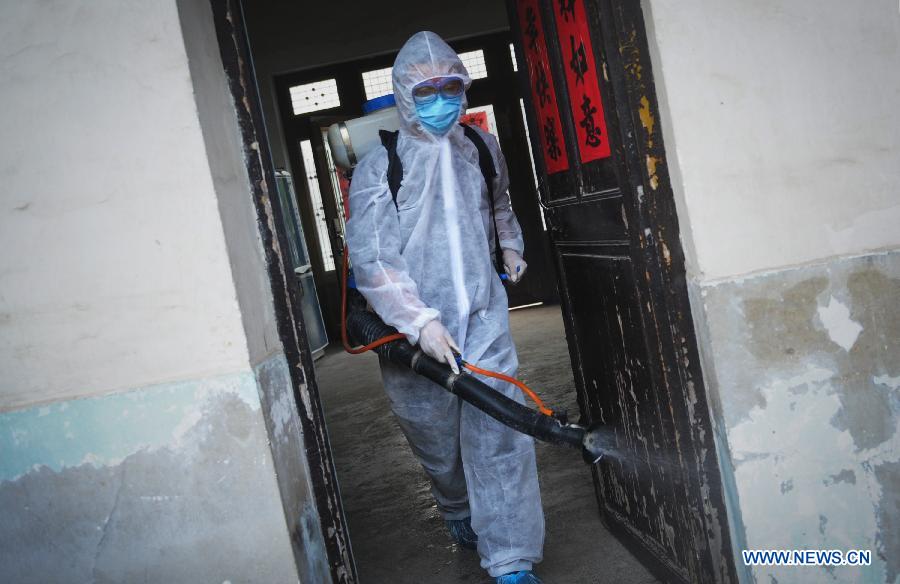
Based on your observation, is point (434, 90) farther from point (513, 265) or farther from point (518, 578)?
point (518, 578)

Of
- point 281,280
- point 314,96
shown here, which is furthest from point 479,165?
point 314,96

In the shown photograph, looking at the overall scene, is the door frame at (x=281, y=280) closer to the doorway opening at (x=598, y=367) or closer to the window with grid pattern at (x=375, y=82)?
the doorway opening at (x=598, y=367)

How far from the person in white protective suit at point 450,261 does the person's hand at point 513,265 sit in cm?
16

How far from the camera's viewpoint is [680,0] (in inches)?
66.1

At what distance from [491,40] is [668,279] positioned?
19.5 feet

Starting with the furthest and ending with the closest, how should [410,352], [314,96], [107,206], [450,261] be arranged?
1. [314,96]
2. [450,261]
3. [410,352]
4. [107,206]

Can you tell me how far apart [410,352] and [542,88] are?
0.93m

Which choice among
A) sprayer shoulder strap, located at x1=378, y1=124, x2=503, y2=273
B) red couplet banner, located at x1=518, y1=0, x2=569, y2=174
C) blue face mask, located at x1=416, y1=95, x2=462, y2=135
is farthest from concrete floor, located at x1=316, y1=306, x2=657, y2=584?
blue face mask, located at x1=416, y1=95, x2=462, y2=135

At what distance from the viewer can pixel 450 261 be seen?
227 centimetres

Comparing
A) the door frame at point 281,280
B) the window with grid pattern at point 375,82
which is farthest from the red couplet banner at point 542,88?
the window with grid pattern at point 375,82

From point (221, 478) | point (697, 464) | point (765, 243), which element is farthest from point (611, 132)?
point (221, 478)

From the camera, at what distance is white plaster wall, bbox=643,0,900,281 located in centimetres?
169

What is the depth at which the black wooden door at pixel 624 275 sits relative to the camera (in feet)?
5.85

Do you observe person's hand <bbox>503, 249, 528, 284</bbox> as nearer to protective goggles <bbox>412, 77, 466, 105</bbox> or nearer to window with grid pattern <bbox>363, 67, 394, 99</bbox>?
protective goggles <bbox>412, 77, 466, 105</bbox>
